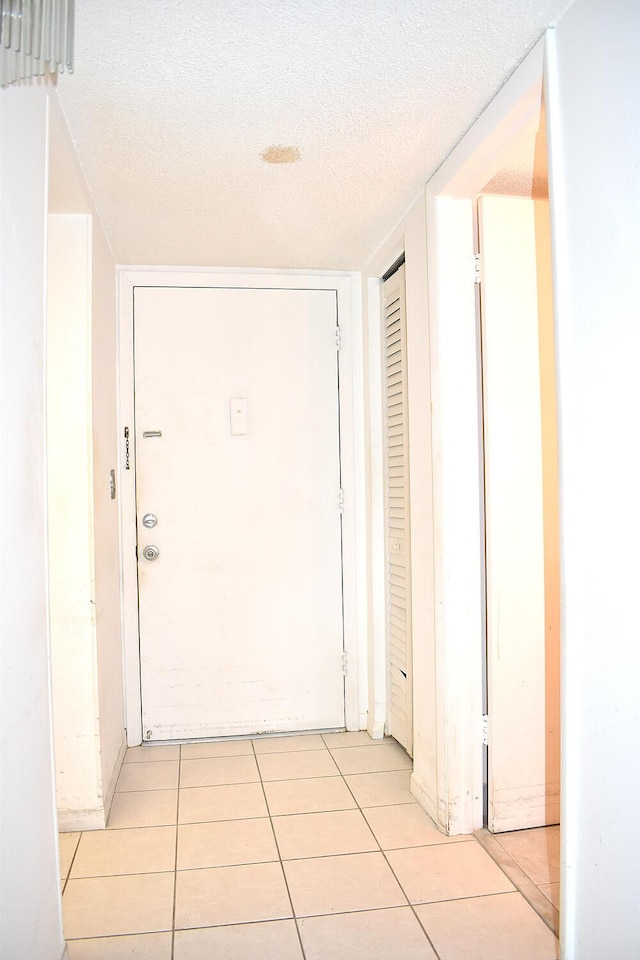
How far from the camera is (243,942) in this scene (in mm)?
1869

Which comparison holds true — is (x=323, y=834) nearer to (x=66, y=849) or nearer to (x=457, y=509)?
(x=66, y=849)

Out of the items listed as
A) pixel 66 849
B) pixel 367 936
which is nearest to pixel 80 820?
pixel 66 849

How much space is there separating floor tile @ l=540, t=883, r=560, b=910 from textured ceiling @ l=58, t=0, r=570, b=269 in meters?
2.24

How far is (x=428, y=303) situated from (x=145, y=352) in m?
1.46

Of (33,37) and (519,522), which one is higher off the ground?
(33,37)

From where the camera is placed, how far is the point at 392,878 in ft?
7.07

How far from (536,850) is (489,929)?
0.48 m

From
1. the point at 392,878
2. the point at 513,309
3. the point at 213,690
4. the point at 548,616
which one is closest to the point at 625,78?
the point at 513,309

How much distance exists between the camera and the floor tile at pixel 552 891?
2.03 m

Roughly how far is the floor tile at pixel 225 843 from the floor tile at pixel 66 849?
342mm

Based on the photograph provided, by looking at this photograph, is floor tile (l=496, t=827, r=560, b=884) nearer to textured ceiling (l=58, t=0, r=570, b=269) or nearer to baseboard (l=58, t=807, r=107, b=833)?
baseboard (l=58, t=807, r=107, b=833)

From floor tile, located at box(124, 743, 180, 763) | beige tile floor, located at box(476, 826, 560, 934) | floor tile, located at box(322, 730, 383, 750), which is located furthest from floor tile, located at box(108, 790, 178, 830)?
beige tile floor, located at box(476, 826, 560, 934)

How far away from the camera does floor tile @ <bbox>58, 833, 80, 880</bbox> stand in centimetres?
224

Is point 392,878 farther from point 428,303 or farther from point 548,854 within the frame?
point 428,303
